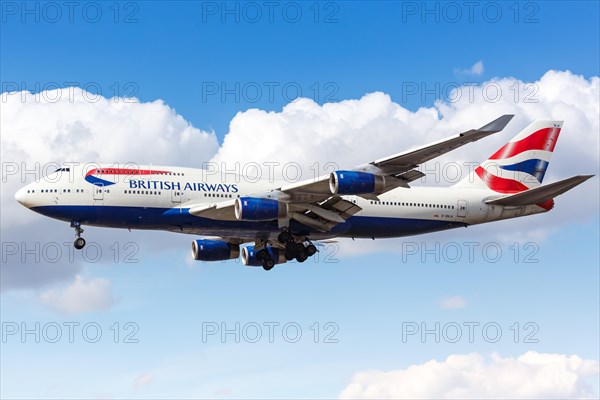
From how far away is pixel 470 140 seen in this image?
41.3 meters

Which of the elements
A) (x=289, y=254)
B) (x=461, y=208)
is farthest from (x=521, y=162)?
(x=289, y=254)

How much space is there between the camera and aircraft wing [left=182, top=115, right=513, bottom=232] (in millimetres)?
43594

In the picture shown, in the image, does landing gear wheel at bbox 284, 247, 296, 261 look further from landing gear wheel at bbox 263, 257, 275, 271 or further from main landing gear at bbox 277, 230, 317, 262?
landing gear wheel at bbox 263, 257, 275, 271

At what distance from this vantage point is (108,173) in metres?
48.7

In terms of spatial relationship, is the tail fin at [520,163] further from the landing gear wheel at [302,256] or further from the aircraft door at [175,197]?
the aircraft door at [175,197]

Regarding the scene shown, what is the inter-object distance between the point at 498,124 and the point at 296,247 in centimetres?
1709

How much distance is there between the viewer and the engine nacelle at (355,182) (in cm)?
4516

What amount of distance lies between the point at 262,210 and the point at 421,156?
8.83m

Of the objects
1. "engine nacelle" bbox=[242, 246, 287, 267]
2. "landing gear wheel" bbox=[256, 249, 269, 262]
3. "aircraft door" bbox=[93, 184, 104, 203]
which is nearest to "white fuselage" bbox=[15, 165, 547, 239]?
"aircraft door" bbox=[93, 184, 104, 203]

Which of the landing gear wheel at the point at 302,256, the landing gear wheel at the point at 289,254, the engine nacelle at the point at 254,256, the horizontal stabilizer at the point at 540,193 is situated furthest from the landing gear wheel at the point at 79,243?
the horizontal stabilizer at the point at 540,193

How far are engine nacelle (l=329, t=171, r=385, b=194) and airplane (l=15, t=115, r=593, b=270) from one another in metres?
0.05

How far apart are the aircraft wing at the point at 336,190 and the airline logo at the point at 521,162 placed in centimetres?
1123

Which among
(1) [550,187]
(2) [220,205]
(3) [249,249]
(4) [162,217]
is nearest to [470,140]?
(1) [550,187]

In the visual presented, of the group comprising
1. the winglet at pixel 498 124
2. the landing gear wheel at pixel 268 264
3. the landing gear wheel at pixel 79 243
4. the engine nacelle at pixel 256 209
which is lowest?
the landing gear wheel at pixel 268 264
